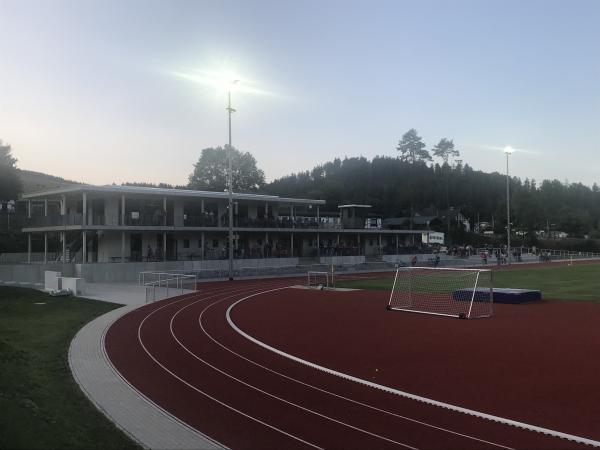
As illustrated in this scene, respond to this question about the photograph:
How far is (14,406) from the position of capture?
7695 mm

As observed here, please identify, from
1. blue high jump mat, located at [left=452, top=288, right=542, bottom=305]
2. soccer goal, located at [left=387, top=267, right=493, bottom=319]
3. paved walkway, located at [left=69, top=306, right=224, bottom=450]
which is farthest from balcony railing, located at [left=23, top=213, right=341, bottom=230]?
paved walkway, located at [left=69, top=306, right=224, bottom=450]

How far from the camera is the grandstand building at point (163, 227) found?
137 feet

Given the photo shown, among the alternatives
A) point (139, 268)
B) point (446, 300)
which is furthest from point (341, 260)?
point (446, 300)

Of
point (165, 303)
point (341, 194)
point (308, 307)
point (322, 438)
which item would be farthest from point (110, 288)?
point (341, 194)

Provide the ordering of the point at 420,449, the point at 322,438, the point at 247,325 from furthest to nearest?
the point at 247,325 → the point at 322,438 → the point at 420,449

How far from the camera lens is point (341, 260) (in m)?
55.3

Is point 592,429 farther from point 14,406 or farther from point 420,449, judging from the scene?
point 14,406

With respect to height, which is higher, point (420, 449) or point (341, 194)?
point (341, 194)

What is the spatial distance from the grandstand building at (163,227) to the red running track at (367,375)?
70.8 ft

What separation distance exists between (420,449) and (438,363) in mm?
5860

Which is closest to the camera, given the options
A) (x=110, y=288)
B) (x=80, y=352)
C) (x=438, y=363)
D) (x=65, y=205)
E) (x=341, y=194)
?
(x=438, y=363)

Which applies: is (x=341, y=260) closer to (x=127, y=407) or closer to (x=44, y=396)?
(x=127, y=407)

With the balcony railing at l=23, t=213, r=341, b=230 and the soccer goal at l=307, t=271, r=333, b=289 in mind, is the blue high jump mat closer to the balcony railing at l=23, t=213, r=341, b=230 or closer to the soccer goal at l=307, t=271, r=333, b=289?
the soccer goal at l=307, t=271, r=333, b=289

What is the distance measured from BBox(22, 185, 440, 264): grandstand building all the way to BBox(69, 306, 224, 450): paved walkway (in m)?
27.7
